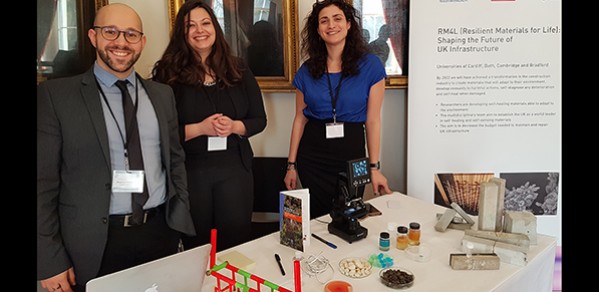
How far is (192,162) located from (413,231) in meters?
1.13

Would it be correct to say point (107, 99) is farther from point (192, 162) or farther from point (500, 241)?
point (500, 241)

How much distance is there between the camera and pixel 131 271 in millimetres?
1069

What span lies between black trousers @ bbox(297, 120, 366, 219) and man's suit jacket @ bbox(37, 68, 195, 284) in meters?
1.22

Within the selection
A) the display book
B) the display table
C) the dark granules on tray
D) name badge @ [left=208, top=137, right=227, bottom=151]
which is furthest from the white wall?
the dark granules on tray

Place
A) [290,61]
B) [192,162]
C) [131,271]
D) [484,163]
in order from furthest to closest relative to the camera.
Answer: [290,61]
[484,163]
[192,162]
[131,271]

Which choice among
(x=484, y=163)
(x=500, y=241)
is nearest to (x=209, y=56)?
(x=500, y=241)

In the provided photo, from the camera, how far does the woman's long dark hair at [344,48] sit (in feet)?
7.82

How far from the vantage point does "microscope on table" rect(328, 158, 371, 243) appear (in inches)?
67.1

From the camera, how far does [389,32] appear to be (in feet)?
9.35

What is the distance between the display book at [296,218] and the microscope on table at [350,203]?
181 millimetres

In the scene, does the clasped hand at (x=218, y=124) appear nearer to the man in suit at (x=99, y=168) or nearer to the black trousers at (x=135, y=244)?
the man in suit at (x=99, y=168)

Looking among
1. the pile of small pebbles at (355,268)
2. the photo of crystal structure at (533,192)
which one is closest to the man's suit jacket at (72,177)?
the pile of small pebbles at (355,268)

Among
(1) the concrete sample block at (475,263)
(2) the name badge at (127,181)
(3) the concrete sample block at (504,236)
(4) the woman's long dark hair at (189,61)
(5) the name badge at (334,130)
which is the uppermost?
(4) the woman's long dark hair at (189,61)

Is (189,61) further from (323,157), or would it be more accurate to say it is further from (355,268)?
(355,268)
